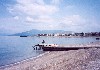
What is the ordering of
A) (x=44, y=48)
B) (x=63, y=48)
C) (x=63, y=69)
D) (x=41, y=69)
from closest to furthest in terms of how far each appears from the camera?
1. (x=63, y=69)
2. (x=41, y=69)
3. (x=63, y=48)
4. (x=44, y=48)

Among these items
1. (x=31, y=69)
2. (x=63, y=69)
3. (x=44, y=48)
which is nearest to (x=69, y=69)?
(x=63, y=69)

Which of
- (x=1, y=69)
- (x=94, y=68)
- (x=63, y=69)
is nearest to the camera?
(x=94, y=68)

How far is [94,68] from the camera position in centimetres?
1327

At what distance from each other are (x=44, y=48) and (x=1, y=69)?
27.8 metres

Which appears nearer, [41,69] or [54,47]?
[41,69]

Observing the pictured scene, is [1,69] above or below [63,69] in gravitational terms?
below

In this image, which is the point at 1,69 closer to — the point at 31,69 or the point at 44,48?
the point at 31,69

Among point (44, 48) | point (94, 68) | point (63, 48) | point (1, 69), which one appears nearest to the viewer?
point (94, 68)

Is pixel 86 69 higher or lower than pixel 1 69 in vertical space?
higher

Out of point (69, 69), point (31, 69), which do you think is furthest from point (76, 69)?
point (31, 69)

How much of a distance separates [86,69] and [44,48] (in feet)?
122

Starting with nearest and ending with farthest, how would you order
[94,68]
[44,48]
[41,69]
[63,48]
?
[94,68], [41,69], [63,48], [44,48]

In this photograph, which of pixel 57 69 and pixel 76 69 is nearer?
pixel 76 69

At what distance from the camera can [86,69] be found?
1345 cm
